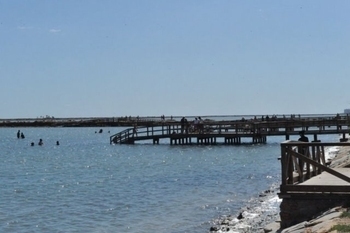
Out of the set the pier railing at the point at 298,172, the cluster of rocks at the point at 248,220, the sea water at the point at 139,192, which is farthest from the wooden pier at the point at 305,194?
the sea water at the point at 139,192

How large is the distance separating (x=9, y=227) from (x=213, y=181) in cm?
1314

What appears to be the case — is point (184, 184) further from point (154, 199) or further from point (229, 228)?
point (229, 228)

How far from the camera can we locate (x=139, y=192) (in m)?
27.1

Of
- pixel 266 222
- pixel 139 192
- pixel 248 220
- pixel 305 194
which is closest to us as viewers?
pixel 305 194

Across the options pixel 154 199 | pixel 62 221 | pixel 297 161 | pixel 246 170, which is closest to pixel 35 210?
pixel 62 221

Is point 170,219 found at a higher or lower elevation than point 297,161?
lower

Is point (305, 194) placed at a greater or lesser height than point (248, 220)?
greater

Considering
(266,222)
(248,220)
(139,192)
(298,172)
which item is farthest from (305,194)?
(139,192)

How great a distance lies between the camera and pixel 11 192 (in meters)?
29.2

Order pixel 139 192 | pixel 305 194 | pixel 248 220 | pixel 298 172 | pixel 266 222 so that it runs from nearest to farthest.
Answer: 1. pixel 305 194
2. pixel 298 172
3. pixel 266 222
4. pixel 248 220
5. pixel 139 192

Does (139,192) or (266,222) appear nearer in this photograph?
(266,222)

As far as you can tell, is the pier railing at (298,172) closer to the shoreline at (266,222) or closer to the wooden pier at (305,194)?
the wooden pier at (305,194)

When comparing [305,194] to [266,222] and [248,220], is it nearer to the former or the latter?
[266,222]

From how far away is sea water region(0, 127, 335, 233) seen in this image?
65.1 ft
